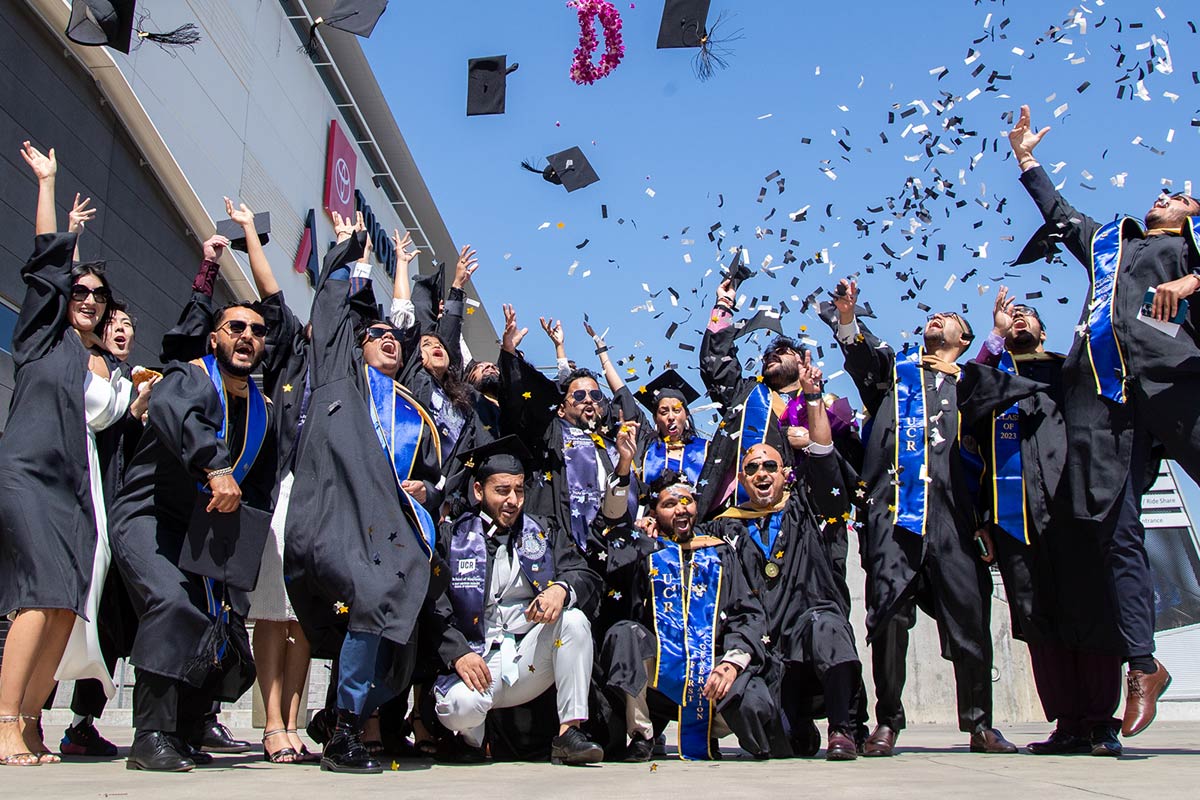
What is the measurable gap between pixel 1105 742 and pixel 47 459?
172 inches

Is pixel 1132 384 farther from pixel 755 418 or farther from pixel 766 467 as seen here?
pixel 755 418

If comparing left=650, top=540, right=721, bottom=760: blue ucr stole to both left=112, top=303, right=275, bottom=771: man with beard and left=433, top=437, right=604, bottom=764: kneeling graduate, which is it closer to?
left=433, top=437, right=604, bottom=764: kneeling graduate

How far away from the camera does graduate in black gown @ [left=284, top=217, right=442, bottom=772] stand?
4.09 m

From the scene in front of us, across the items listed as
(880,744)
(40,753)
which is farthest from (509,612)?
(40,753)

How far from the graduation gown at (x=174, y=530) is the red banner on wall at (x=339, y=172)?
77.5ft

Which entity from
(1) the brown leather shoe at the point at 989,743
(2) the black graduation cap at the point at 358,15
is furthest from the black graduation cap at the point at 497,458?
(2) the black graduation cap at the point at 358,15

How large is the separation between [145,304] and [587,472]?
41.5 feet

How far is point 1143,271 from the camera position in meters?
4.95

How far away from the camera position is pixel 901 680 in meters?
4.98

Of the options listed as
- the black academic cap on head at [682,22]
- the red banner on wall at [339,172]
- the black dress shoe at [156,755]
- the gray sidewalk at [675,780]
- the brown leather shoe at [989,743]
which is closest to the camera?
the gray sidewalk at [675,780]

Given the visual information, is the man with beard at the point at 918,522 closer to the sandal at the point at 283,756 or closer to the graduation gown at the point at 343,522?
the graduation gown at the point at 343,522

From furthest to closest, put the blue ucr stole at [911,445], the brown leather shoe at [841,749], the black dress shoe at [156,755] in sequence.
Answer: the blue ucr stole at [911,445] → the brown leather shoe at [841,749] → the black dress shoe at [156,755]

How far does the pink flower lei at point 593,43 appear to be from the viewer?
6.56 metres

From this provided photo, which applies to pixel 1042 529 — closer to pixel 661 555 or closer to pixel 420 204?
pixel 661 555
